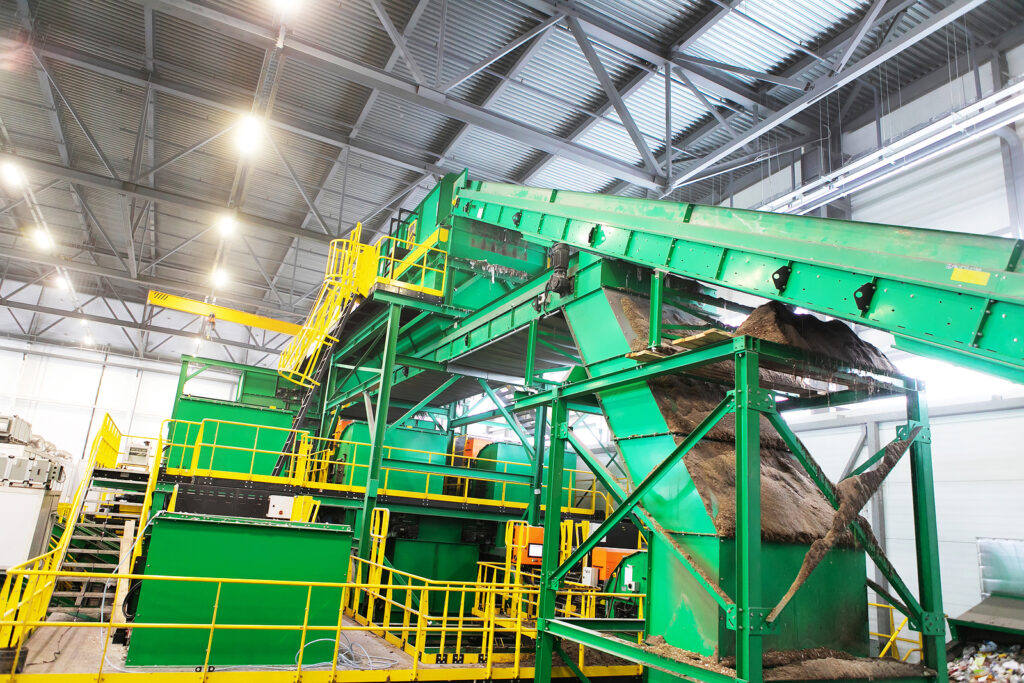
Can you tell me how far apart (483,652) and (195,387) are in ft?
109

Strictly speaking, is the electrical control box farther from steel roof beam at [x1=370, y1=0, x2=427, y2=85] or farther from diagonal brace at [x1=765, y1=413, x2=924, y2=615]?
diagonal brace at [x1=765, y1=413, x2=924, y2=615]

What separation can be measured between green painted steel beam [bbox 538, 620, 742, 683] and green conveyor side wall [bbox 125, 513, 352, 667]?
10.8ft

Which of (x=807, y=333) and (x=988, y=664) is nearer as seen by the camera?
(x=807, y=333)

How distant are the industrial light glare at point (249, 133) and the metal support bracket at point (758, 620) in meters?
15.5

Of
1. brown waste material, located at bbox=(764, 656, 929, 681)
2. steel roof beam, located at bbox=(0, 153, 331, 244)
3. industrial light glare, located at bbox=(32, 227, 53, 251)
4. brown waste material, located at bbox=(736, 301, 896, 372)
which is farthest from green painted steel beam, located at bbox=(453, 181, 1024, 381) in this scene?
industrial light glare, located at bbox=(32, 227, 53, 251)

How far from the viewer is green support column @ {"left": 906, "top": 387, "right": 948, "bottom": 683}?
6.40 metres

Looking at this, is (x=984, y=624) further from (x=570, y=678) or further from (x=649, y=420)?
(x=649, y=420)

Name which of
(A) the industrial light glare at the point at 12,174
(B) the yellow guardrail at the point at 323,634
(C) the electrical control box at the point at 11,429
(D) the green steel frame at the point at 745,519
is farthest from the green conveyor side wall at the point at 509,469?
(A) the industrial light glare at the point at 12,174

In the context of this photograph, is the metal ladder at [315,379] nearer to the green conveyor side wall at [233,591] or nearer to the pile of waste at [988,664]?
the green conveyor side wall at [233,591]

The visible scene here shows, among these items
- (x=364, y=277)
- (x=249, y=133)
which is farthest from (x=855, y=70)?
(x=249, y=133)

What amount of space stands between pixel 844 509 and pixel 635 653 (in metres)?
2.30

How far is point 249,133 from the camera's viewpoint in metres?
16.4

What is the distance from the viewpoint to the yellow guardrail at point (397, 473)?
15.7m

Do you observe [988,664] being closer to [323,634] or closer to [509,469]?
[323,634]
